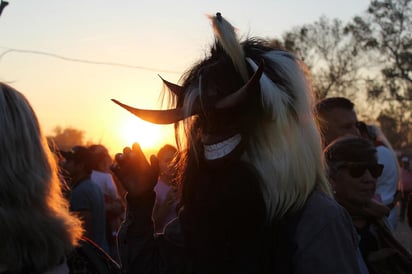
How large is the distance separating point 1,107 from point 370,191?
2068mm

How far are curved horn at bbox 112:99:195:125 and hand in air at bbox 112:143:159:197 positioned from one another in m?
0.18

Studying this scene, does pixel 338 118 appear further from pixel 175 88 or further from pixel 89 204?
pixel 89 204

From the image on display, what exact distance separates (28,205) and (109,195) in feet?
18.3

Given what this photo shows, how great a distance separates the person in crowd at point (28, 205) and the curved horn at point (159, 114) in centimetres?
40

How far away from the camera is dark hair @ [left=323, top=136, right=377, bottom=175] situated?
10.6 feet

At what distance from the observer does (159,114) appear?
2244 millimetres

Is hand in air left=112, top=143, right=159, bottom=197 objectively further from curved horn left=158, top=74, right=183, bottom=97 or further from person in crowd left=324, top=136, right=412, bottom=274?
person in crowd left=324, top=136, right=412, bottom=274

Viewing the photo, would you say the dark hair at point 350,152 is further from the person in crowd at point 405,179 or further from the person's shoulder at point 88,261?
the person in crowd at point 405,179

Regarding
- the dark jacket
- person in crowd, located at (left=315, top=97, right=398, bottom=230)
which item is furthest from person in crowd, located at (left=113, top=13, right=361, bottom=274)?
person in crowd, located at (left=315, top=97, right=398, bottom=230)

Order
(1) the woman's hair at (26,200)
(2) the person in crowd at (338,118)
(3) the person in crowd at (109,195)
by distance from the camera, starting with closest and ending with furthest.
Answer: (1) the woman's hair at (26,200)
(2) the person in crowd at (338,118)
(3) the person in crowd at (109,195)

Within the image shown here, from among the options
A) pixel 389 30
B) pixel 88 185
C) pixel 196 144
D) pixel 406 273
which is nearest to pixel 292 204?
pixel 196 144

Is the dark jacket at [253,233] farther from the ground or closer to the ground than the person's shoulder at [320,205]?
closer to the ground

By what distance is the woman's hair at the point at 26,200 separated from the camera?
5.93 feet

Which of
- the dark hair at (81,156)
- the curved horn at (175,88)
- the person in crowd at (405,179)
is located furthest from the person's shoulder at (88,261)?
the person in crowd at (405,179)
